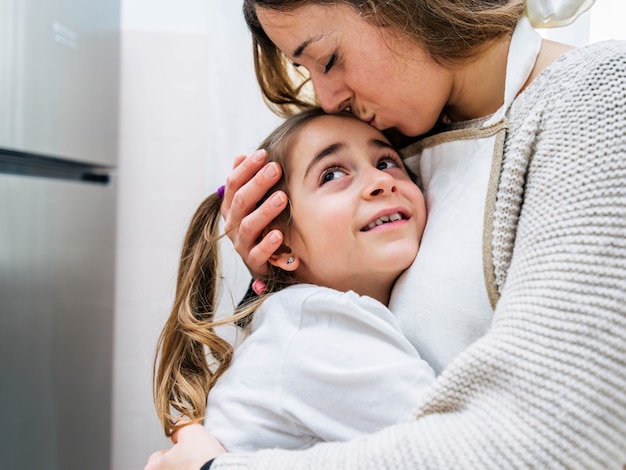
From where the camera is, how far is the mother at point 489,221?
569 mm

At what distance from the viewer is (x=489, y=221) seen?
752mm

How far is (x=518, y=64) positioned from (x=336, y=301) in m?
0.43

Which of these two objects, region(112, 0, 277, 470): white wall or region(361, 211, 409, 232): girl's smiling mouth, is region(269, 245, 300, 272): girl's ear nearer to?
region(361, 211, 409, 232): girl's smiling mouth

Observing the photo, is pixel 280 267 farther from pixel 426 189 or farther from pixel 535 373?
pixel 535 373

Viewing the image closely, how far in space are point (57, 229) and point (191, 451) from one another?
2.72 feet

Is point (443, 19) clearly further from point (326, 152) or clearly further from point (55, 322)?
point (55, 322)

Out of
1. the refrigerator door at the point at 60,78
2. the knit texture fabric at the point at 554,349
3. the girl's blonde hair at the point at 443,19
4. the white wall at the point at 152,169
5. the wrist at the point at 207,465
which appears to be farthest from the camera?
the white wall at the point at 152,169

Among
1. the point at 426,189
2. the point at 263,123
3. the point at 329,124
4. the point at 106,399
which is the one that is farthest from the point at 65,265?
the point at 426,189

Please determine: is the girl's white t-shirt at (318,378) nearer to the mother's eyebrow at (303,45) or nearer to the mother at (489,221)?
the mother at (489,221)

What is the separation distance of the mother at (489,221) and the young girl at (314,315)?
0.15ft

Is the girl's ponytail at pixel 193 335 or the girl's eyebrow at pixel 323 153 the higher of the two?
the girl's eyebrow at pixel 323 153

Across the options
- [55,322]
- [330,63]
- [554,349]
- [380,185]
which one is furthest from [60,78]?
[554,349]

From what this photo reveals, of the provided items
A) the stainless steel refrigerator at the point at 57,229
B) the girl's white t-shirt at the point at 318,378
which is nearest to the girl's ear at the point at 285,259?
the girl's white t-shirt at the point at 318,378

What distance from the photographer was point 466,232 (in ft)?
2.57
